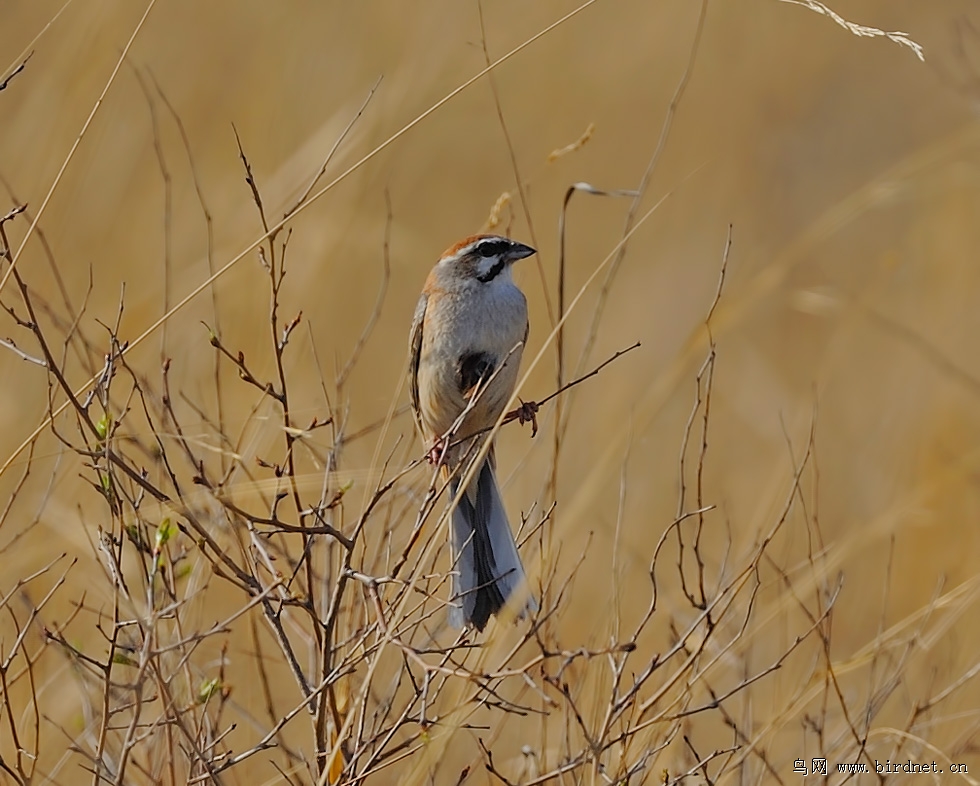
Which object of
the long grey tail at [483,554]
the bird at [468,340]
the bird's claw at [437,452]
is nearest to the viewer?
the bird's claw at [437,452]

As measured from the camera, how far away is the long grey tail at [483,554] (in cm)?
301

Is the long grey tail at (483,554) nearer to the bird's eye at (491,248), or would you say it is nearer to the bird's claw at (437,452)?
the bird's claw at (437,452)

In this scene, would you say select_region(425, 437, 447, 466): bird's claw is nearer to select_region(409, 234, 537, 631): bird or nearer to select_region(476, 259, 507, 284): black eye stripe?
select_region(409, 234, 537, 631): bird

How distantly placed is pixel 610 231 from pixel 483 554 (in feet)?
15.4

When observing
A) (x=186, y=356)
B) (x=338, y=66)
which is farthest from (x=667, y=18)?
(x=186, y=356)

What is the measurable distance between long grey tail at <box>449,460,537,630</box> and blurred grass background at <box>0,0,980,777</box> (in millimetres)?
228

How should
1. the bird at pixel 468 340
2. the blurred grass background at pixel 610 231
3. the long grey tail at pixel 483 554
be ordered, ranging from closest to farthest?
the long grey tail at pixel 483 554, the bird at pixel 468 340, the blurred grass background at pixel 610 231

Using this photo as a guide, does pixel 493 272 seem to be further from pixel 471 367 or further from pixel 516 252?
pixel 471 367

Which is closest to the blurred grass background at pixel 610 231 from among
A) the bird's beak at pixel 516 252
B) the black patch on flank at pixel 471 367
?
the bird's beak at pixel 516 252

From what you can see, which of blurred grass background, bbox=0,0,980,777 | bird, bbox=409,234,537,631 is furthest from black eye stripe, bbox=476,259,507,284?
blurred grass background, bbox=0,0,980,777

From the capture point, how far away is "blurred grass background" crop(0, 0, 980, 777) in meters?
3.93

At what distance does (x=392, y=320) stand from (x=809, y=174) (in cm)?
291

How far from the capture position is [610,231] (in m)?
7.73

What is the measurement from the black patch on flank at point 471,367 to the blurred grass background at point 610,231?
0.37 metres
